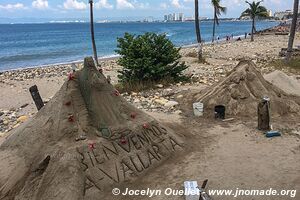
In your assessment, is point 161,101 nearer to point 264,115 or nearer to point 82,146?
point 264,115

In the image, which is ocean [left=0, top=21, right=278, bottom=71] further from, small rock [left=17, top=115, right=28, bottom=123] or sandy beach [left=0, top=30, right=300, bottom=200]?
small rock [left=17, top=115, right=28, bottom=123]

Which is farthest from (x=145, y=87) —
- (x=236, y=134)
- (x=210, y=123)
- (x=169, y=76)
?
(x=236, y=134)

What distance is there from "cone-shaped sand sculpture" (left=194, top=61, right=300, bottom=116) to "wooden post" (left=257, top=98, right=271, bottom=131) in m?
1.27

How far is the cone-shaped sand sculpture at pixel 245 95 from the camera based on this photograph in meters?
11.9

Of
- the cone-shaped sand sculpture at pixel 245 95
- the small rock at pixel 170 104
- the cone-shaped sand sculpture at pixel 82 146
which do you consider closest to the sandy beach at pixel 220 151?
the small rock at pixel 170 104

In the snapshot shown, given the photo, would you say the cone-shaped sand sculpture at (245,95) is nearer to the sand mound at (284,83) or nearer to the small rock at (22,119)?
the sand mound at (284,83)

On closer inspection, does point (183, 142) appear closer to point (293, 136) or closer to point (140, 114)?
point (140, 114)

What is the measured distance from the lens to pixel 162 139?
912 cm

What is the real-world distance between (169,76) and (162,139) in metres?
8.44

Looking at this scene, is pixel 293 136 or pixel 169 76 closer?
pixel 293 136

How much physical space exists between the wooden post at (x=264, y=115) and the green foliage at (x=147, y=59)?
7.03 m

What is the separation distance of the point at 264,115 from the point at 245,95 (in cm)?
193

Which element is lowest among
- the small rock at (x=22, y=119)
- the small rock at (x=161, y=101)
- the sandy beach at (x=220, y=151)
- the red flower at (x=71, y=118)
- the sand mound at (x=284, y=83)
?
the small rock at (x=22, y=119)

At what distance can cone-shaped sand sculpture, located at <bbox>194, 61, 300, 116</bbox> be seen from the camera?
11.9 meters
